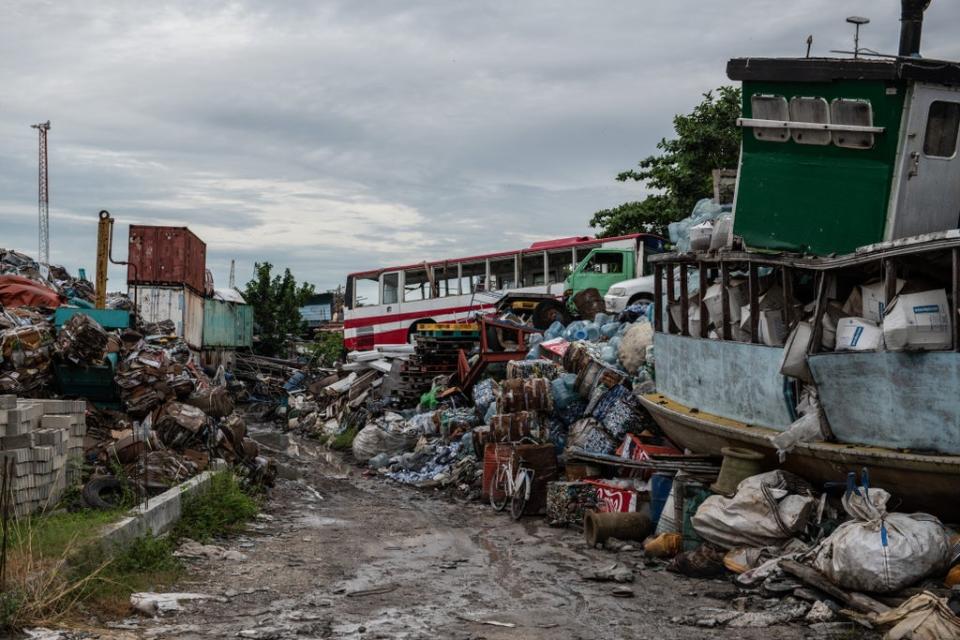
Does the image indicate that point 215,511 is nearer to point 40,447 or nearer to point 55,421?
point 55,421

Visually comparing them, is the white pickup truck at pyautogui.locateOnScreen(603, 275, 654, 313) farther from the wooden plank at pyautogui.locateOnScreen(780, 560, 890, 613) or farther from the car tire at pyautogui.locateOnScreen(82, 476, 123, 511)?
the wooden plank at pyautogui.locateOnScreen(780, 560, 890, 613)

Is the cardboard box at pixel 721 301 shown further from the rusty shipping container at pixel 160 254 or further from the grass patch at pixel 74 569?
the rusty shipping container at pixel 160 254

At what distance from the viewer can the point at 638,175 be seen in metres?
27.8

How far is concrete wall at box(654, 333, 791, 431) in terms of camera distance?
28.4ft

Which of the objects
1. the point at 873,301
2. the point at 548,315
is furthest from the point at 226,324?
the point at 873,301

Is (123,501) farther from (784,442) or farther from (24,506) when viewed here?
(784,442)

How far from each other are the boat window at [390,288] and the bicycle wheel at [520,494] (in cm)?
1655

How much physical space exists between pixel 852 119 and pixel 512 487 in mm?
5666

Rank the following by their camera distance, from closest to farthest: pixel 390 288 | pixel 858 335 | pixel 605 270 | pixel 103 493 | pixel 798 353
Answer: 1. pixel 858 335
2. pixel 798 353
3. pixel 103 493
4. pixel 605 270
5. pixel 390 288

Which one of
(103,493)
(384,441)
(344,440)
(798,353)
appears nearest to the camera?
(798,353)

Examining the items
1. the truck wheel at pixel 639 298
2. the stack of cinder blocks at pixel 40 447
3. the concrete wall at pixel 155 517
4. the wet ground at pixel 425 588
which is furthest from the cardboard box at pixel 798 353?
the truck wheel at pixel 639 298

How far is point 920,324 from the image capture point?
22.2 ft

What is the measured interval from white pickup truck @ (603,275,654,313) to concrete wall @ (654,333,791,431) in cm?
754

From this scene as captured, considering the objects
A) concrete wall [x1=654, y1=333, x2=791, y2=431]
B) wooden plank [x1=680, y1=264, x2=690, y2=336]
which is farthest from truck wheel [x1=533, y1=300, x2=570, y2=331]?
wooden plank [x1=680, y1=264, x2=690, y2=336]
